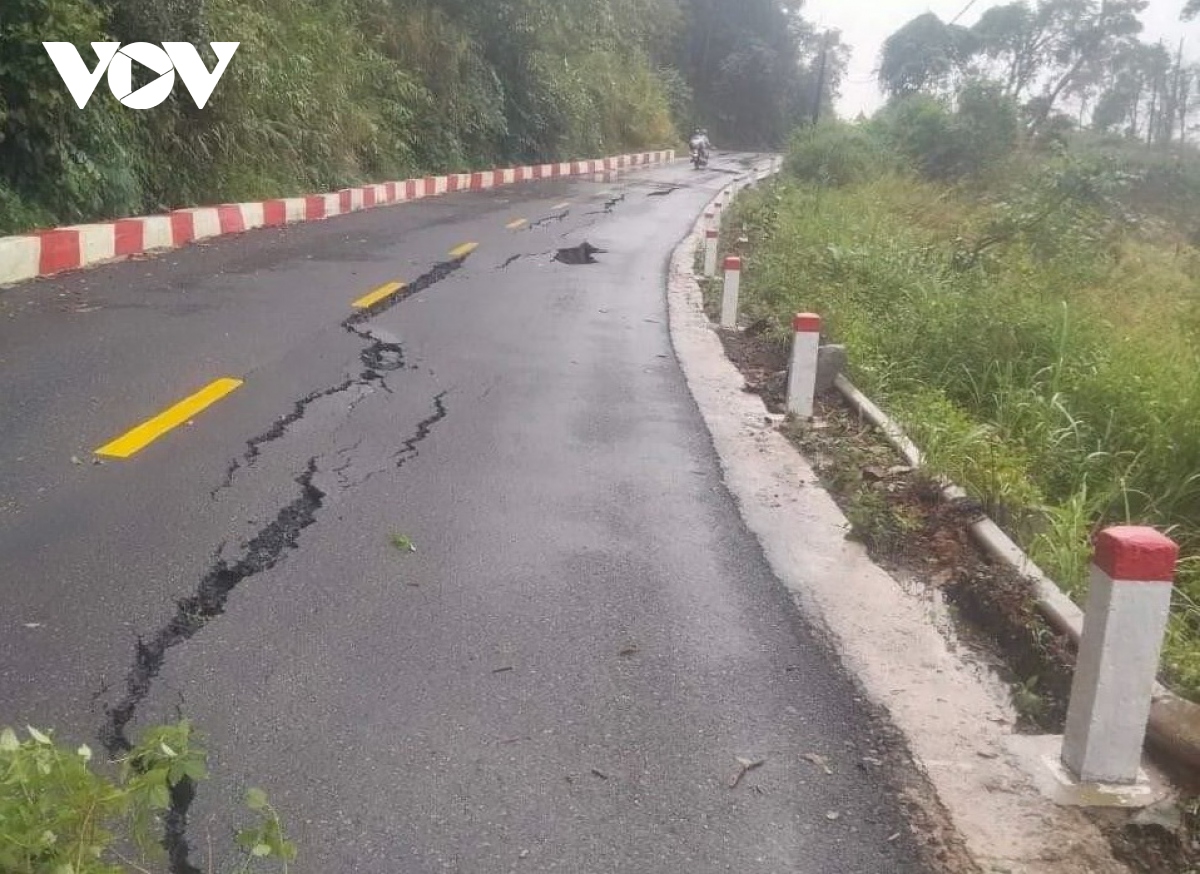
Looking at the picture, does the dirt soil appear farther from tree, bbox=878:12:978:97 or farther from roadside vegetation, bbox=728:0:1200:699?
tree, bbox=878:12:978:97

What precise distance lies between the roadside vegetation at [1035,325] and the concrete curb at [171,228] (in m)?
6.55

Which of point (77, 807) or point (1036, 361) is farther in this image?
point (1036, 361)

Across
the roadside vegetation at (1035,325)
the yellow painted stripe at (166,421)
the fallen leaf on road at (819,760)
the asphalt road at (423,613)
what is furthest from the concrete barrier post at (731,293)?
the fallen leaf on road at (819,760)

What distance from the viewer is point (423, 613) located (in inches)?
164

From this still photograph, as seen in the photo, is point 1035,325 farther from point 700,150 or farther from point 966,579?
point 700,150

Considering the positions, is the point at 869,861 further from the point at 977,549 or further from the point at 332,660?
the point at 977,549

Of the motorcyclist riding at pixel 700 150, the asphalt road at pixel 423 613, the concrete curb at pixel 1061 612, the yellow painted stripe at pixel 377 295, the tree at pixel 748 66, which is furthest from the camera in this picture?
the tree at pixel 748 66

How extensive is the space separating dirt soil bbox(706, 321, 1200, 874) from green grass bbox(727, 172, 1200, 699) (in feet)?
0.86

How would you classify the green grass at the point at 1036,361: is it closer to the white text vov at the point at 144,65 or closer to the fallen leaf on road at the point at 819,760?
the fallen leaf on road at the point at 819,760

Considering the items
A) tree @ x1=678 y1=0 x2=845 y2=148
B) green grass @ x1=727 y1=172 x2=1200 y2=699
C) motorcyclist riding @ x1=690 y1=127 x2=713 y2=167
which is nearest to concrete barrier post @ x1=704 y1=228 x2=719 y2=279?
green grass @ x1=727 y1=172 x2=1200 y2=699

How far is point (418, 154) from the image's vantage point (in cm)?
2662

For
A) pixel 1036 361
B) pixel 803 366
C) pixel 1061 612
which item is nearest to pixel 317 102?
pixel 803 366

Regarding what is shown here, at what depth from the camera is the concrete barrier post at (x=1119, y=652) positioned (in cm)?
314

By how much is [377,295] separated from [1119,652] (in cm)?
853
